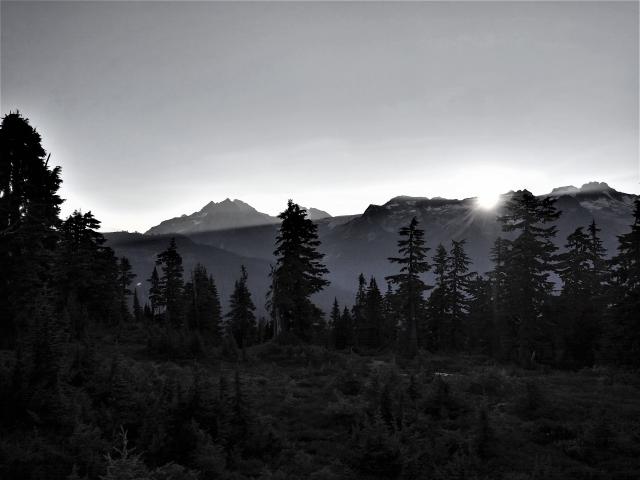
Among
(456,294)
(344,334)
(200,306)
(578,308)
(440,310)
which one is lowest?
(344,334)

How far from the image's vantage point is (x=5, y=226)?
73.9 feet

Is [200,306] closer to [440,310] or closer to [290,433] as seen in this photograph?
[440,310]

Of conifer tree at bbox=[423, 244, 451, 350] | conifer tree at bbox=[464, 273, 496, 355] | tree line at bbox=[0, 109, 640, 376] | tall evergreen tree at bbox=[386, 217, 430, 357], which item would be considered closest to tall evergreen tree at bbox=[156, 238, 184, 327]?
tree line at bbox=[0, 109, 640, 376]

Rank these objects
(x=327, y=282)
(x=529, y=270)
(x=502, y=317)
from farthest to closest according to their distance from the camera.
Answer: (x=502, y=317) → (x=327, y=282) → (x=529, y=270)

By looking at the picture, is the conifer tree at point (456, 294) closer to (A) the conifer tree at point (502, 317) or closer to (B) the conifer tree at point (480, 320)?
(B) the conifer tree at point (480, 320)

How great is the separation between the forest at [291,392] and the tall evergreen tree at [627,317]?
0.54 ft

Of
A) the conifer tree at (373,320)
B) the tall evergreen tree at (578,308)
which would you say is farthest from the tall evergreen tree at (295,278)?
the conifer tree at (373,320)

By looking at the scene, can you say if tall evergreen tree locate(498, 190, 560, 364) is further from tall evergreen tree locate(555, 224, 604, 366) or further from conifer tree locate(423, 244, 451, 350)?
conifer tree locate(423, 244, 451, 350)

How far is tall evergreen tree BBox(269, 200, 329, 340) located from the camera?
31.5 metres

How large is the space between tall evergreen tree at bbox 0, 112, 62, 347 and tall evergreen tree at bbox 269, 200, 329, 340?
14.7 m

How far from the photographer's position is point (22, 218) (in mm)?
22719

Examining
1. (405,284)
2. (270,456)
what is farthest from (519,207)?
(270,456)

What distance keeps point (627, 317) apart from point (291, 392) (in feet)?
71.3

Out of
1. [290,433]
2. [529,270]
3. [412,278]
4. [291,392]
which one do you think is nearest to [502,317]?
[412,278]
